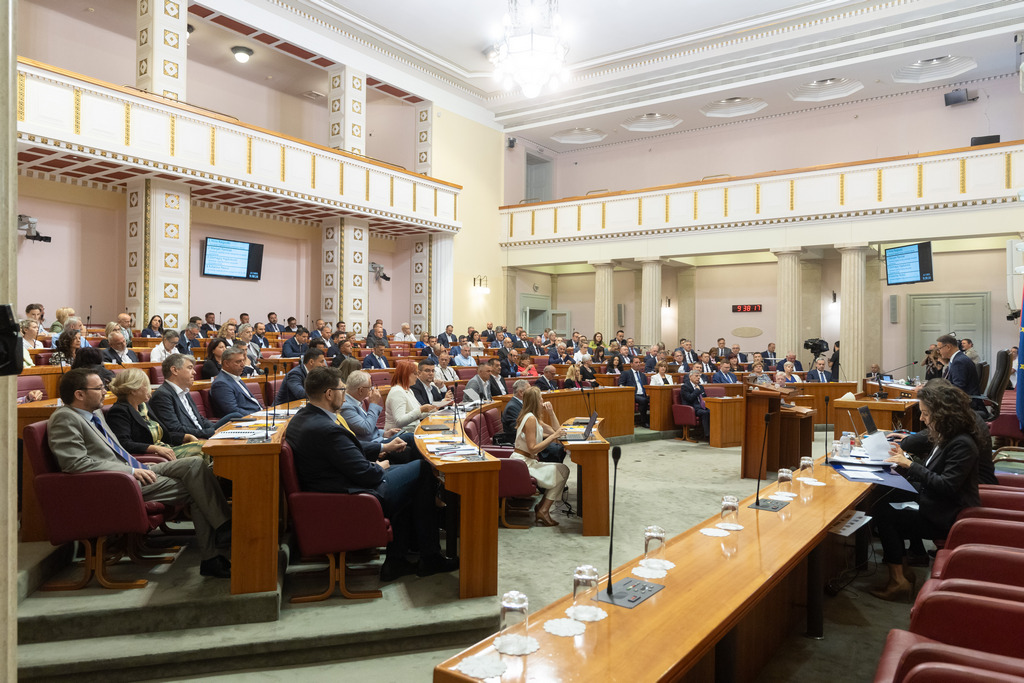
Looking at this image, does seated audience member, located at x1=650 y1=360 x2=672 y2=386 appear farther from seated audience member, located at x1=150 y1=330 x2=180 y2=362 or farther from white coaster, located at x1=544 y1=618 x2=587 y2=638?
white coaster, located at x1=544 y1=618 x2=587 y2=638

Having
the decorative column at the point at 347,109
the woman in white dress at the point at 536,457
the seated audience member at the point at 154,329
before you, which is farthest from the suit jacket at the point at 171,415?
the decorative column at the point at 347,109

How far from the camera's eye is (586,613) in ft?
6.40

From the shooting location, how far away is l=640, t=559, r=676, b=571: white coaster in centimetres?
235

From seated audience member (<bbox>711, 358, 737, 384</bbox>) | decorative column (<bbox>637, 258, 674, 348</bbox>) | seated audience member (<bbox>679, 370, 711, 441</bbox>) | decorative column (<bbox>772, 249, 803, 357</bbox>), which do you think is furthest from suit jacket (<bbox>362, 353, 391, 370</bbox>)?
decorative column (<bbox>772, 249, 803, 357</bbox>)

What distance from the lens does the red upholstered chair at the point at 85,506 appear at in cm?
298

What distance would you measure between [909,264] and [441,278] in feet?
30.1

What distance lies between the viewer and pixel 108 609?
111 inches

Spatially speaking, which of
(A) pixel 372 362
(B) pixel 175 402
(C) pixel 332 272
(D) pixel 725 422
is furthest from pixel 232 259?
(D) pixel 725 422

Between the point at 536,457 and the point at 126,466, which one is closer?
the point at 126,466

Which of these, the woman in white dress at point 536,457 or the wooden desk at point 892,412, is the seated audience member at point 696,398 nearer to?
the wooden desk at point 892,412

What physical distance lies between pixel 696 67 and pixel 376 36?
656cm

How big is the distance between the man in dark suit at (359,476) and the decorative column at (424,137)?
1177 cm

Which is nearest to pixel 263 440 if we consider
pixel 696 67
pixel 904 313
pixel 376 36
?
pixel 376 36

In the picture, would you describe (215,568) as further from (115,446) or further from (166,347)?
(166,347)
